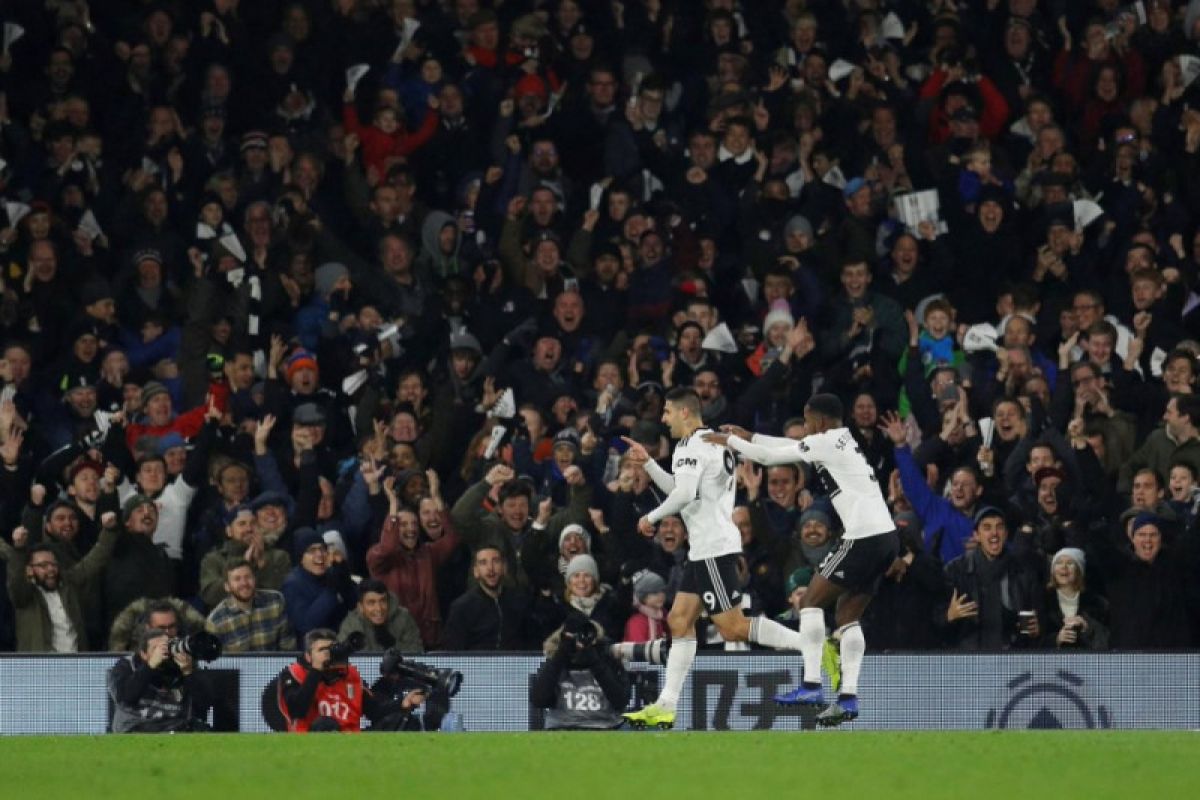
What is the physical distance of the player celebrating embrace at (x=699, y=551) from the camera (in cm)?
1476

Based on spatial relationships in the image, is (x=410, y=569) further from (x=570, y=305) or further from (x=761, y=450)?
(x=761, y=450)

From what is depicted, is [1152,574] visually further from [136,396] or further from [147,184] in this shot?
[147,184]

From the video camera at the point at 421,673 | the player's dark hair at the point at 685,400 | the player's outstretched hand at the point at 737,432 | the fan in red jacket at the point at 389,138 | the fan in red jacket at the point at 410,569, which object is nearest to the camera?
the player's outstretched hand at the point at 737,432

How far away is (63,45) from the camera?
23.0 metres

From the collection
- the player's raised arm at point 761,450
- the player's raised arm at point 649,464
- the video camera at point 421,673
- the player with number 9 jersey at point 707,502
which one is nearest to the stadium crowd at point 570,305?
the video camera at point 421,673

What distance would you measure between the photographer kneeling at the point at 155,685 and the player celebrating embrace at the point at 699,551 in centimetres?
283

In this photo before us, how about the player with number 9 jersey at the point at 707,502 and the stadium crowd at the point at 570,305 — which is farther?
the stadium crowd at the point at 570,305

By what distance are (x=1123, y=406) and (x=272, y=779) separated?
886cm

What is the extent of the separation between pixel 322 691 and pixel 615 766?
3890 millimetres

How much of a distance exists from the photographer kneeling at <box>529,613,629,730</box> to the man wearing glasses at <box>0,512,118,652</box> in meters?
3.47

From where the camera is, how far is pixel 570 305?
2023 centimetres

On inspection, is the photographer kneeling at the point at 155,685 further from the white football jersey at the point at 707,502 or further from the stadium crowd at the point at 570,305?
the white football jersey at the point at 707,502

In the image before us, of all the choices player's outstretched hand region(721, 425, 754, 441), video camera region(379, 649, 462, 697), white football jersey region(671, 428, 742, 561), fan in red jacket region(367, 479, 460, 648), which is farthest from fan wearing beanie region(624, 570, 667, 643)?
player's outstretched hand region(721, 425, 754, 441)

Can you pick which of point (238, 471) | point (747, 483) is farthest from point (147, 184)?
point (747, 483)
